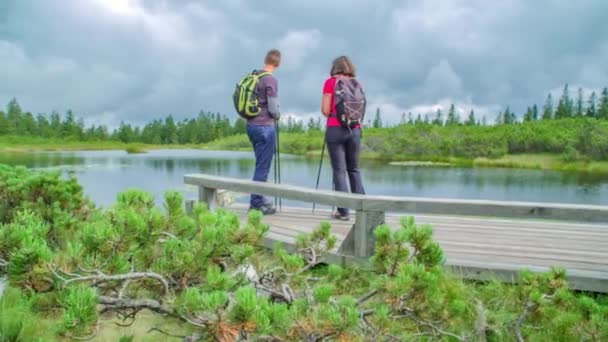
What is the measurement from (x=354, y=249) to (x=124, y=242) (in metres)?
2.52

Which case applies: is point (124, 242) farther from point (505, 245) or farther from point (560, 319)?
point (505, 245)

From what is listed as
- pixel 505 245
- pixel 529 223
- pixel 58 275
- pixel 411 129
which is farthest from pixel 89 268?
pixel 411 129

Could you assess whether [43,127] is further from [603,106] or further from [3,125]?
[603,106]

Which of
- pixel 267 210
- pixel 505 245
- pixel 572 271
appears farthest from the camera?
pixel 267 210

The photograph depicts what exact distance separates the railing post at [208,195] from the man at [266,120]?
0.57 metres

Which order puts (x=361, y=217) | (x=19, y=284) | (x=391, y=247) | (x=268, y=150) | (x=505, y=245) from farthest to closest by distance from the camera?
(x=268, y=150) → (x=505, y=245) → (x=361, y=217) → (x=391, y=247) → (x=19, y=284)

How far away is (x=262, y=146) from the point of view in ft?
16.5

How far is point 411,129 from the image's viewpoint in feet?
156

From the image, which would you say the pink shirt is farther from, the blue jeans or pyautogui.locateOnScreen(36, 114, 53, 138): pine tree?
pyautogui.locateOnScreen(36, 114, 53, 138): pine tree

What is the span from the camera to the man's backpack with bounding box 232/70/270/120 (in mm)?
4863

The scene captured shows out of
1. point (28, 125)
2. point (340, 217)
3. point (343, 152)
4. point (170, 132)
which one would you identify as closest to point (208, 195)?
point (340, 217)

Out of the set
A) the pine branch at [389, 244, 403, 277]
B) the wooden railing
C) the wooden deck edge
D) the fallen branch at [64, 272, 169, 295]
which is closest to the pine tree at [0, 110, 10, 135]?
the wooden railing

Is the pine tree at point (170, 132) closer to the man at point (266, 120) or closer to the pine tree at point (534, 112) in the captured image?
the pine tree at point (534, 112)

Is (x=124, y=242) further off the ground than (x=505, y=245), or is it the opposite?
(x=124, y=242)
